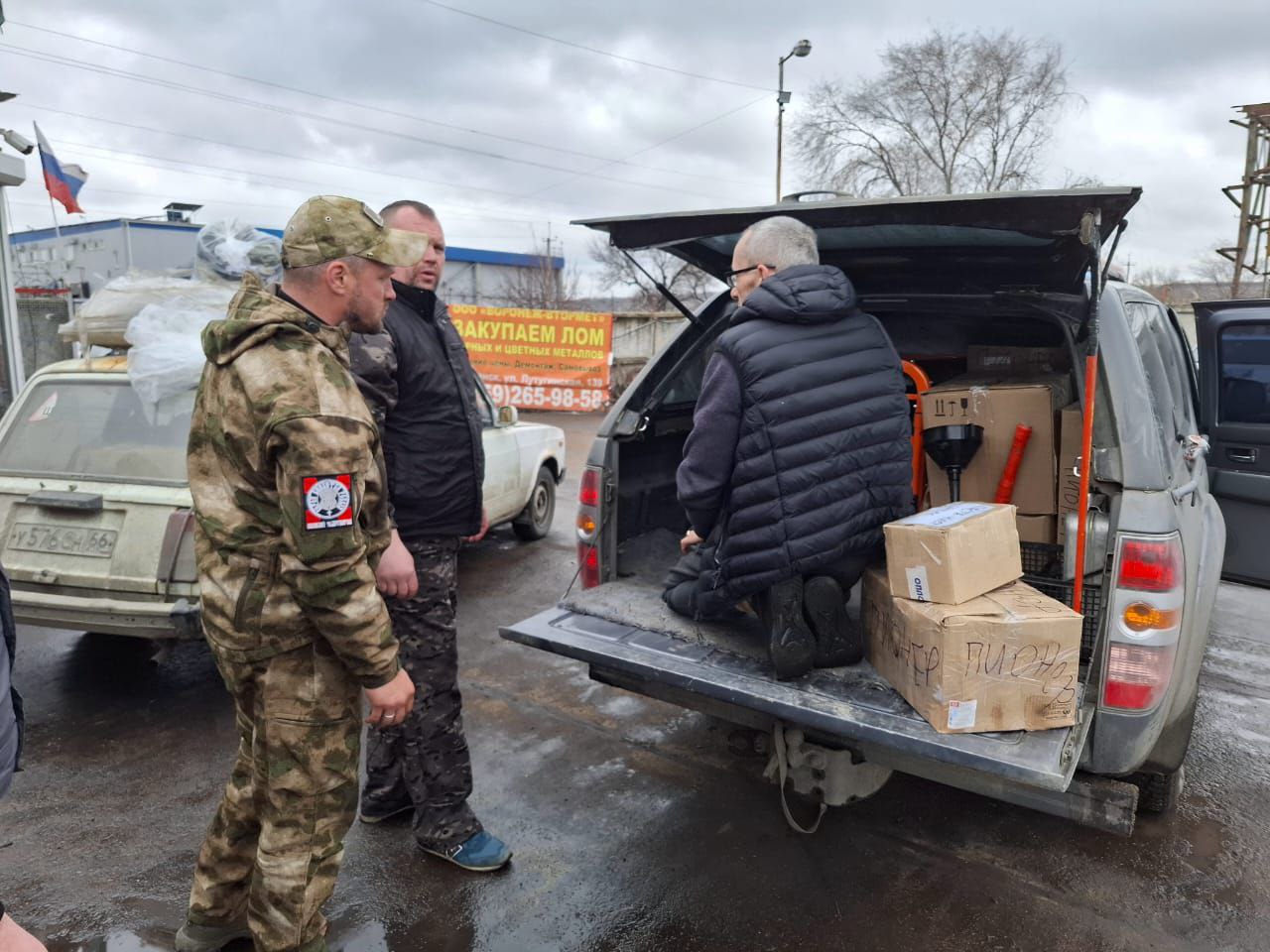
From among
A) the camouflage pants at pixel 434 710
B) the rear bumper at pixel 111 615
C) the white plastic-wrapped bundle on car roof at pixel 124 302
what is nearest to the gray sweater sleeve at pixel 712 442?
the camouflage pants at pixel 434 710

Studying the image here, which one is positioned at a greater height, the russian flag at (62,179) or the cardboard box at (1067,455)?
the russian flag at (62,179)

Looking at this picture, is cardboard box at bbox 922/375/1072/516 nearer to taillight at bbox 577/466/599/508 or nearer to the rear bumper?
taillight at bbox 577/466/599/508

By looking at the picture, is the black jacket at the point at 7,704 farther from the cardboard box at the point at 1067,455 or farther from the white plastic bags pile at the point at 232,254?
the white plastic bags pile at the point at 232,254

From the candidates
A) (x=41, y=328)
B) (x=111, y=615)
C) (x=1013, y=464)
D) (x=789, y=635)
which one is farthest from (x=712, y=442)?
(x=41, y=328)

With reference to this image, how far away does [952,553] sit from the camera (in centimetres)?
242

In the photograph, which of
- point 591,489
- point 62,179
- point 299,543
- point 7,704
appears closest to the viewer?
point 7,704

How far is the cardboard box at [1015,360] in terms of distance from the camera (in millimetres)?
3844

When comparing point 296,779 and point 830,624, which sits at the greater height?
point 830,624

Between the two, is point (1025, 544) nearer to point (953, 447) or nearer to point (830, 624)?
point (953, 447)

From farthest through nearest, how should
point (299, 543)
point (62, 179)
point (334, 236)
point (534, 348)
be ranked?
point (534, 348) < point (62, 179) < point (334, 236) < point (299, 543)

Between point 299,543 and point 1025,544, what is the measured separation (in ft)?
8.52

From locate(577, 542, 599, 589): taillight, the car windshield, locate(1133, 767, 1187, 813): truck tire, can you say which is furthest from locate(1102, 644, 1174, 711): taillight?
the car windshield

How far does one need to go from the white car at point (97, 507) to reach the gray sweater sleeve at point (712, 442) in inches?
93.2

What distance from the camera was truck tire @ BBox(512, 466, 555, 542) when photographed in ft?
24.6
